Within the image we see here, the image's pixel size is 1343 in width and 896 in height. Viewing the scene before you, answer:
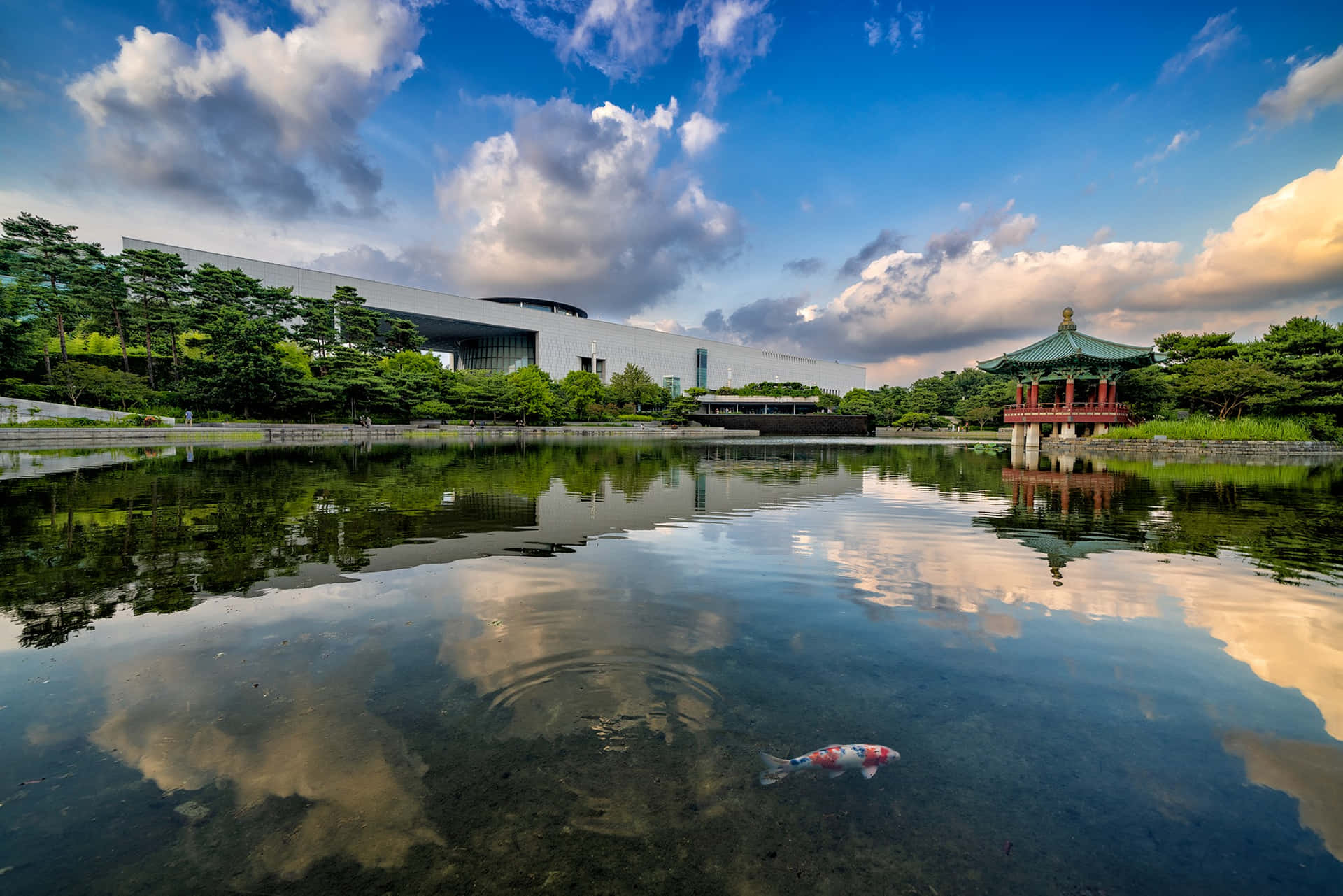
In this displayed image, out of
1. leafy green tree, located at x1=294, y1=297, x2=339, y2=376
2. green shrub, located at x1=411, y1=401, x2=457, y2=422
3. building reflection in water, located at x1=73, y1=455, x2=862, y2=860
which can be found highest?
leafy green tree, located at x1=294, y1=297, x2=339, y2=376

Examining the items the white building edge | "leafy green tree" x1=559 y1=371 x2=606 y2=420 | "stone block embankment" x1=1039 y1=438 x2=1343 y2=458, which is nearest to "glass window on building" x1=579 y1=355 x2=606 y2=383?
the white building edge

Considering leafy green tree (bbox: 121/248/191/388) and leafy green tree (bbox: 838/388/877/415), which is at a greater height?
leafy green tree (bbox: 121/248/191/388)

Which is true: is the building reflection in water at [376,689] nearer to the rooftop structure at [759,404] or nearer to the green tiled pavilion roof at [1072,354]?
the green tiled pavilion roof at [1072,354]

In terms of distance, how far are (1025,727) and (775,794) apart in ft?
5.76

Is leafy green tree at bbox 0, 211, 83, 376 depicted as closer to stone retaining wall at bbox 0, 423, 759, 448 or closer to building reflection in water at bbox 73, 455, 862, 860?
stone retaining wall at bbox 0, 423, 759, 448

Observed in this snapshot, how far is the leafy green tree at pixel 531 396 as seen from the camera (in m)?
59.7

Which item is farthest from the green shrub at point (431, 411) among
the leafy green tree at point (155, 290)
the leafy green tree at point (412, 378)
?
the leafy green tree at point (155, 290)

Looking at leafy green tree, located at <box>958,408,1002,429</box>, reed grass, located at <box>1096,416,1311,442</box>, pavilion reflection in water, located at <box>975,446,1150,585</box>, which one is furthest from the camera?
leafy green tree, located at <box>958,408,1002,429</box>

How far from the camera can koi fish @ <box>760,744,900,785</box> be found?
3.02 metres

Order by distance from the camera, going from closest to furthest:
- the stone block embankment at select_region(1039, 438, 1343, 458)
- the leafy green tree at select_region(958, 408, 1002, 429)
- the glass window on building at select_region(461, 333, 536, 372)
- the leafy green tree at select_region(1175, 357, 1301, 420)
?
1. the stone block embankment at select_region(1039, 438, 1343, 458)
2. the leafy green tree at select_region(1175, 357, 1301, 420)
3. the leafy green tree at select_region(958, 408, 1002, 429)
4. the glass window on building at select_region(461, 333, 536, 372)

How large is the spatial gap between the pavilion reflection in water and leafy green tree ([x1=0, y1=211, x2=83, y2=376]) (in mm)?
55951

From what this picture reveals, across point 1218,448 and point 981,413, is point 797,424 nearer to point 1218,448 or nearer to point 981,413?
point 981,413

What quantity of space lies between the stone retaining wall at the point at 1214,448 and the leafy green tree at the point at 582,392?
2004 inches

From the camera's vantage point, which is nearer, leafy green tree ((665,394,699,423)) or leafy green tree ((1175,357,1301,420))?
leafy green tree ((1175,357,1301,420))
